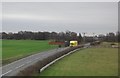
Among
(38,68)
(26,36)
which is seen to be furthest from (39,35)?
(38,68)

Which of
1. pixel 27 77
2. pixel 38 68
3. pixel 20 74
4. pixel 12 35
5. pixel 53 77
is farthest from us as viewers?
pixel 12 35

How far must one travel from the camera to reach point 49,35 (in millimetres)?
199625

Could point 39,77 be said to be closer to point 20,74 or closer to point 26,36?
point 20,74

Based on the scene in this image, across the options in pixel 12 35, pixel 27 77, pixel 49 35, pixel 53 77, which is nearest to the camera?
pixel 27 77

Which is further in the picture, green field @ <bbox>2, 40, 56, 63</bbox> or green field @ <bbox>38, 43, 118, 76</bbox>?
green field @ <bbox>2, 40, 56, 63</bbox>

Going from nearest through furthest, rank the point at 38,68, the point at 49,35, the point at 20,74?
1. the point at 20,74
2. the point at 38,68
3. the point at 49,35

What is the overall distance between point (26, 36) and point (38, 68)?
170 meters

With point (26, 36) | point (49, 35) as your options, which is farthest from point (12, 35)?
point (49, 35)

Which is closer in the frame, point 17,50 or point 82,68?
point 82,68

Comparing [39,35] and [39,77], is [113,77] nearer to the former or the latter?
[39,77]

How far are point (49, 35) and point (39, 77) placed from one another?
586ft

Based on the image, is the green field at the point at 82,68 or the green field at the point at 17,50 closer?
the green field at the point at 82,68

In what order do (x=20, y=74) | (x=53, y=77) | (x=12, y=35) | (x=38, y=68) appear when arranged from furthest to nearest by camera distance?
(x=12, y=35) < (x=38, y=68) < (x=53, y=77) < (x=20, y=74)

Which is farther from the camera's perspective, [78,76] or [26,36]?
[26,36]
